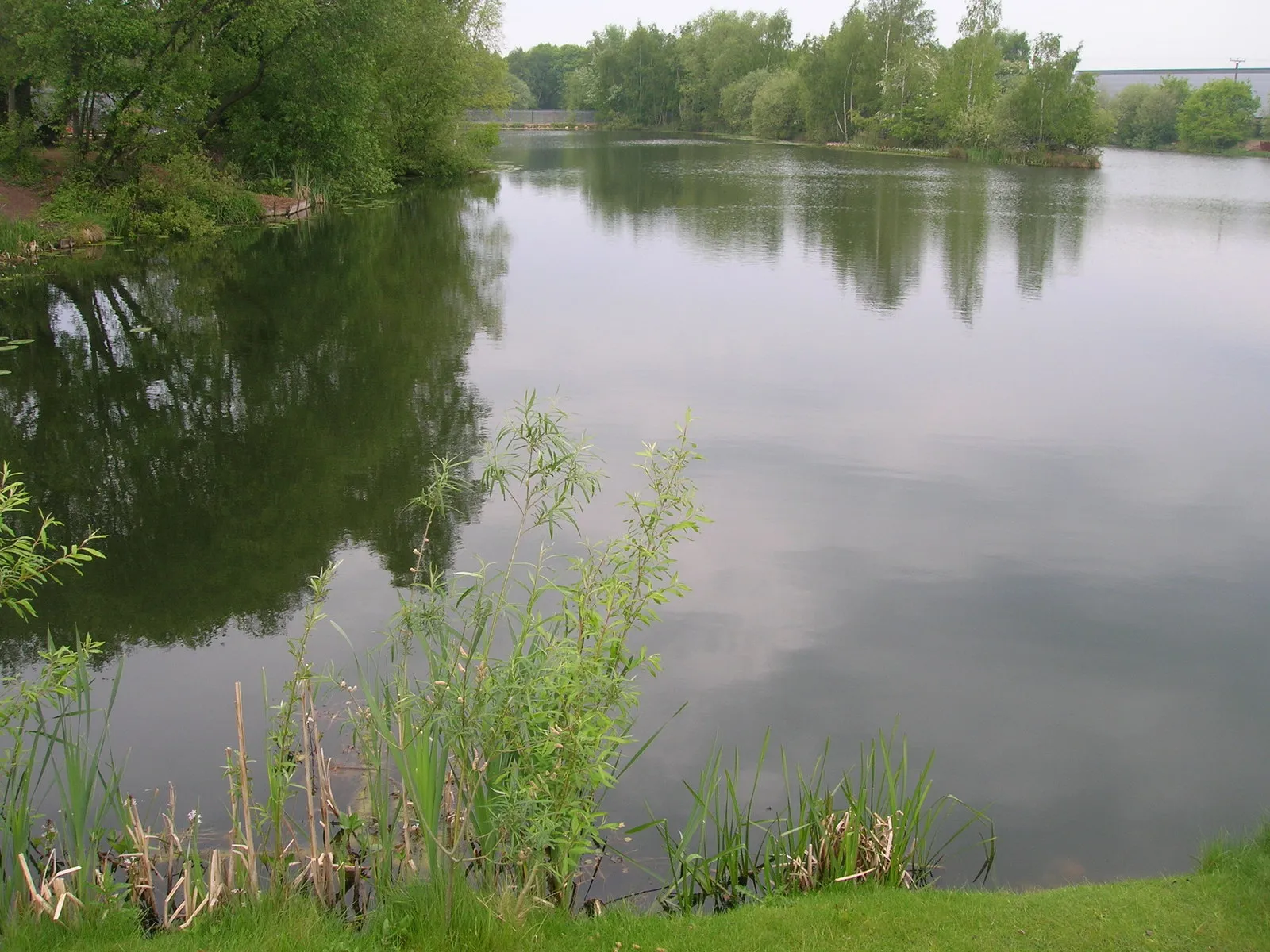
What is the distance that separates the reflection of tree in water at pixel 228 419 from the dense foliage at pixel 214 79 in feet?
14.2

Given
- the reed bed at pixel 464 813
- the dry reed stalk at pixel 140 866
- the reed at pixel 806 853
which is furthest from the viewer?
the reed at pixel 806 853

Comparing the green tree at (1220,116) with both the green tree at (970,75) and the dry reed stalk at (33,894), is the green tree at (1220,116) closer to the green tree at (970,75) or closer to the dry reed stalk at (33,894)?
the green tree at (970,75)

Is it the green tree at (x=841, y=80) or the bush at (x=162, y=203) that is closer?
the bush at (x=162, y=203)

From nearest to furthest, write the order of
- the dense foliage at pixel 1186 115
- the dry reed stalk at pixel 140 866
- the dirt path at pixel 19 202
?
the dry reed stalk at pixel 140 866 → the dirt path at pixel 19 202 → the dense foliage at pixel 1186 115

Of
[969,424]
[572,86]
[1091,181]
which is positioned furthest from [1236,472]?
[572,86]

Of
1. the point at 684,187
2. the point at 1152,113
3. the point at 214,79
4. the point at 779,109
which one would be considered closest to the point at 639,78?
the point at 779,109

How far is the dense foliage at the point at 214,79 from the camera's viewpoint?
2078cm

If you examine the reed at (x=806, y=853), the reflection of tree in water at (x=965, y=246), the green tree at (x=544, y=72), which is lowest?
the reed at (x=806, y=853)

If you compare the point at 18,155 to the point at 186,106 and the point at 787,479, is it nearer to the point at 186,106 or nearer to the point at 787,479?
the point at 186,106

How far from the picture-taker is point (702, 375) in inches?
511

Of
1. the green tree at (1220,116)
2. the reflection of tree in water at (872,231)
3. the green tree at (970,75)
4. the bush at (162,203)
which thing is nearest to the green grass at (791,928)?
the reflection of tree in water at (872,231)

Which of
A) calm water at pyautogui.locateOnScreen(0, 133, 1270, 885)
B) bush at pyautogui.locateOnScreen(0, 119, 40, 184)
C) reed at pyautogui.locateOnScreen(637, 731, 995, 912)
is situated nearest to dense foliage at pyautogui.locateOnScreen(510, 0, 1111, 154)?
calm water at pyautogui.locateOnScreen(0, 133, 1270, 885)

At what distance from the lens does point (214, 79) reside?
2542cm

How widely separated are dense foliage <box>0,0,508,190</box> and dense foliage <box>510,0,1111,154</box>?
34.3 meters
